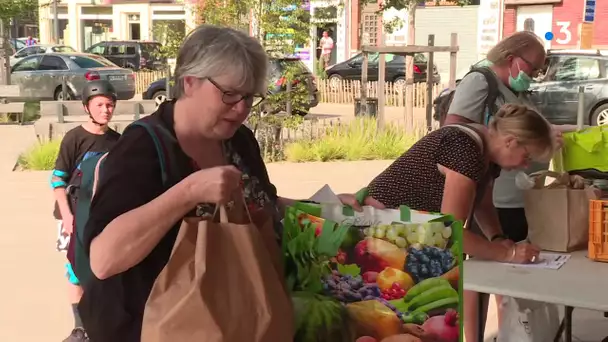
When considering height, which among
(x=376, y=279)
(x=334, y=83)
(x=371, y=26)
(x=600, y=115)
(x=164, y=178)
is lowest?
(x=600, y=115)

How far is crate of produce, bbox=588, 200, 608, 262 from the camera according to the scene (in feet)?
10.3

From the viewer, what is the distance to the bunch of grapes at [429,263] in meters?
2.05

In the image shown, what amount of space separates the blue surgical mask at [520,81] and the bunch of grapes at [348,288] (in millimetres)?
2268

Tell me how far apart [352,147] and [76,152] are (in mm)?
7273

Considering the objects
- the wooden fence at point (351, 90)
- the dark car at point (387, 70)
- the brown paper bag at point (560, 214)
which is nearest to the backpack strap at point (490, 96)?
the brown paper bag at point (560, 214)

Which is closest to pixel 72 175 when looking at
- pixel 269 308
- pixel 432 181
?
pixel 432 181

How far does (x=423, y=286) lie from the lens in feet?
6.77

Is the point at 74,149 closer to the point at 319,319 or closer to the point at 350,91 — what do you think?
the point at 319,319

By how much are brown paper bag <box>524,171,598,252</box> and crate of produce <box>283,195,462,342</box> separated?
56.2 inches

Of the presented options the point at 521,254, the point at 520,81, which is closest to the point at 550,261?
the point at 521,254

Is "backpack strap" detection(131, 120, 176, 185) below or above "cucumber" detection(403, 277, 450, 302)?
above

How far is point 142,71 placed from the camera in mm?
26688

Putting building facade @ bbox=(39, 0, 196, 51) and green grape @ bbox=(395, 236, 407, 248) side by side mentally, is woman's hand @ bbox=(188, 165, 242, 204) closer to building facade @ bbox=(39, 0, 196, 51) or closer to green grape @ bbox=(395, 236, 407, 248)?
→ green grape @ bbox=(395, 236, 407, 248)

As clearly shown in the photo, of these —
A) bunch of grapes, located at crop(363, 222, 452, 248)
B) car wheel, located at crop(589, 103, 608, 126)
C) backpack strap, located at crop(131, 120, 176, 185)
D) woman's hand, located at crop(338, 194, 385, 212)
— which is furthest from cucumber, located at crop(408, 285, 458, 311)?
car wheel, located at crop(589, 103, 608, 126)
